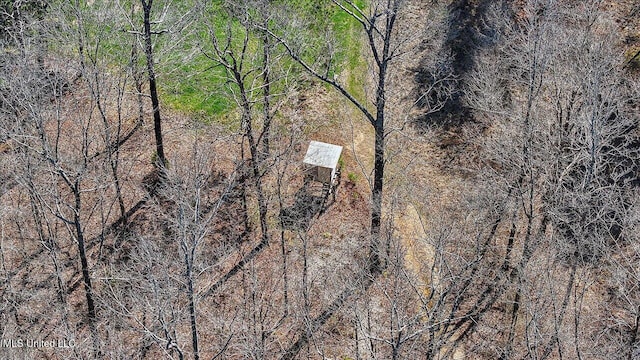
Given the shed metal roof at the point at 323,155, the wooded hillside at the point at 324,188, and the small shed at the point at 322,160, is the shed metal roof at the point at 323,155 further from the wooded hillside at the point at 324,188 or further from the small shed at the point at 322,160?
the wooded hillside at the point at 324,188

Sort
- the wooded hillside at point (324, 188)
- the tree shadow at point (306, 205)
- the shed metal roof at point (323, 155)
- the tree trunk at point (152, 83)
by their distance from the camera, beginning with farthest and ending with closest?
the shed metal roof at point (323, 155)
the tree shadow at point (306, 205)
the tree trunk at point (152, 83)
the wooded hillside at point (324, 188)

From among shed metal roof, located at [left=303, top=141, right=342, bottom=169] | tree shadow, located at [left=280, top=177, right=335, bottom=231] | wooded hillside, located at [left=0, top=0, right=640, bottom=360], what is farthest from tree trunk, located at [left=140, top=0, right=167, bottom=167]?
shed metal roof, located at [left=303, top=141, right=342, bottom=169]

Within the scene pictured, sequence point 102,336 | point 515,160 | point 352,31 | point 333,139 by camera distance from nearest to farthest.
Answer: point 102,336 < point 515,160 < point 333,139 < point 352,31

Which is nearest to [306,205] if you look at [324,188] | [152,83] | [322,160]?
[324,188]

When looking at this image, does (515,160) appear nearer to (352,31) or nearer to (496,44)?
(496,44)

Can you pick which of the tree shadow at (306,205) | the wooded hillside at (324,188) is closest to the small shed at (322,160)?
the tree shadow at (306,205)

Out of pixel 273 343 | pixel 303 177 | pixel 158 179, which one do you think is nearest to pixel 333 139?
pixel 303 177

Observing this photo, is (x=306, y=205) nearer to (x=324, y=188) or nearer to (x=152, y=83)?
(x=324, y=188)

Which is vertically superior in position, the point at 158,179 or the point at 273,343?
the point at 158,179
